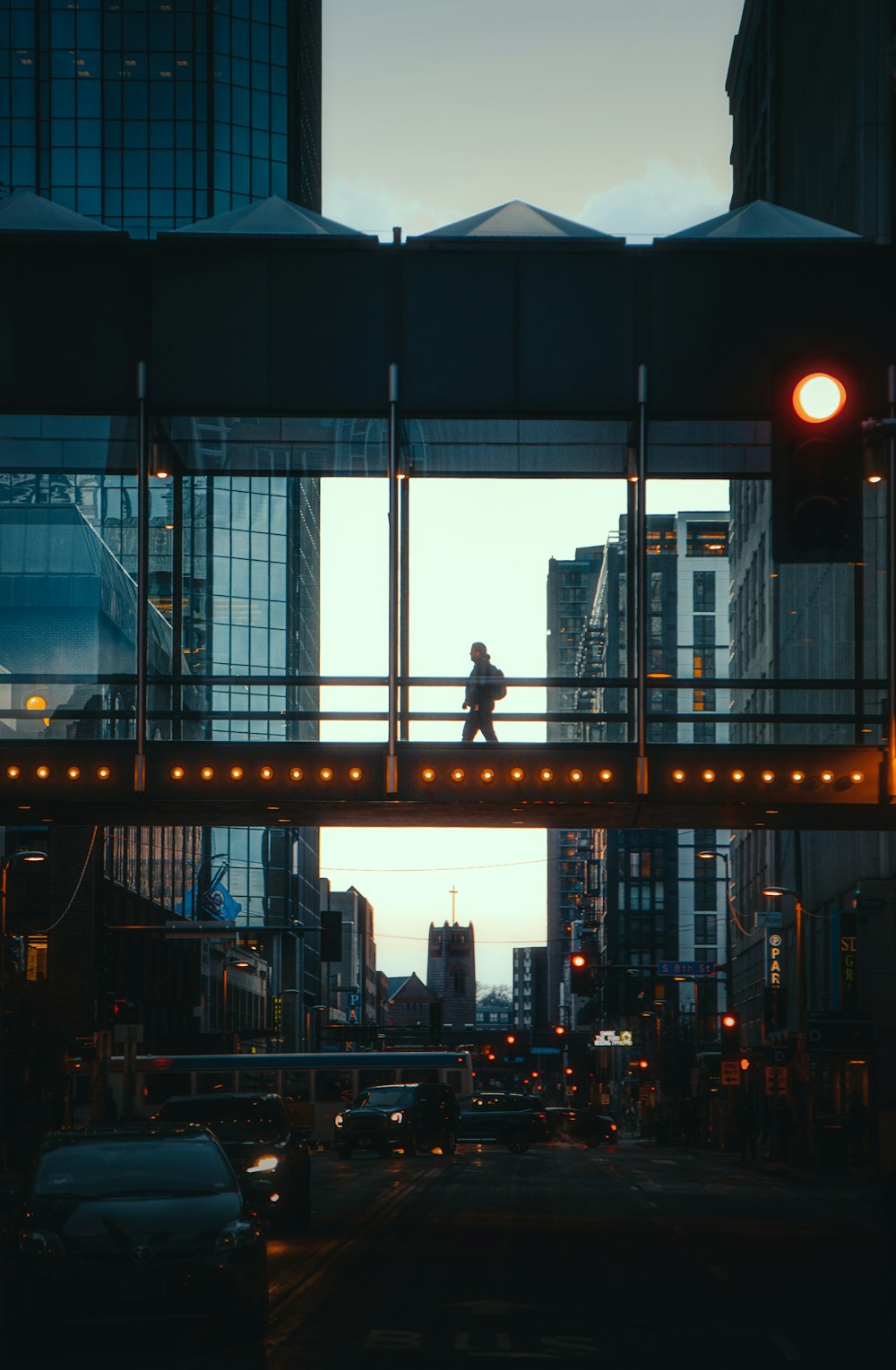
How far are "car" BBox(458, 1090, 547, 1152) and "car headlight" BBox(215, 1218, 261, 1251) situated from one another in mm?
49151

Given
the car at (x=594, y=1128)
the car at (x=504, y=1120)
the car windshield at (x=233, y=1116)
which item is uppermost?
the car windshield at (x=233, y=1116)

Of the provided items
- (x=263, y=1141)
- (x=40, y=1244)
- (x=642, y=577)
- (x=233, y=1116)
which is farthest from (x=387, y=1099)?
(x=40, y=1244)

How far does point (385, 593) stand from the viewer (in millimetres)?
25516

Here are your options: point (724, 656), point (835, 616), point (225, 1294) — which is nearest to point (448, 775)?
point (724, 656)

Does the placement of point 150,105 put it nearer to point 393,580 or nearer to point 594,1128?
Result: point 594,1128

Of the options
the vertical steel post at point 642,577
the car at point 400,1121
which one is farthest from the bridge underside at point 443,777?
the car at point 400,1121

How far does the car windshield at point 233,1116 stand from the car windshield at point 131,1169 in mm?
9417

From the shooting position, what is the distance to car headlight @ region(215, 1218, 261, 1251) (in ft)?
42.3

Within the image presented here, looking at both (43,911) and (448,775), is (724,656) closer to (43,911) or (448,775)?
(448,775)

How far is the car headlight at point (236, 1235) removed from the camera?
12.9 meters

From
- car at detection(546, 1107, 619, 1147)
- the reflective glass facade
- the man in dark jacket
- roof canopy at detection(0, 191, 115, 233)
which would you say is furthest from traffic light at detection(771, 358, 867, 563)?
the reflective glass facade

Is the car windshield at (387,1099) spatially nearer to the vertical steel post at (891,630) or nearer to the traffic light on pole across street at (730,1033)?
the traffic light on pole across street at (730,1033)

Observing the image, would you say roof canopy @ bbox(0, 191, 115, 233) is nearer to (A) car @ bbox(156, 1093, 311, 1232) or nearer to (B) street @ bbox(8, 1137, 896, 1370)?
(A) car @ bbox(156, 1093, 311, 1232)

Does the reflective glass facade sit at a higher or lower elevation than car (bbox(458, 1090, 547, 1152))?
higher
